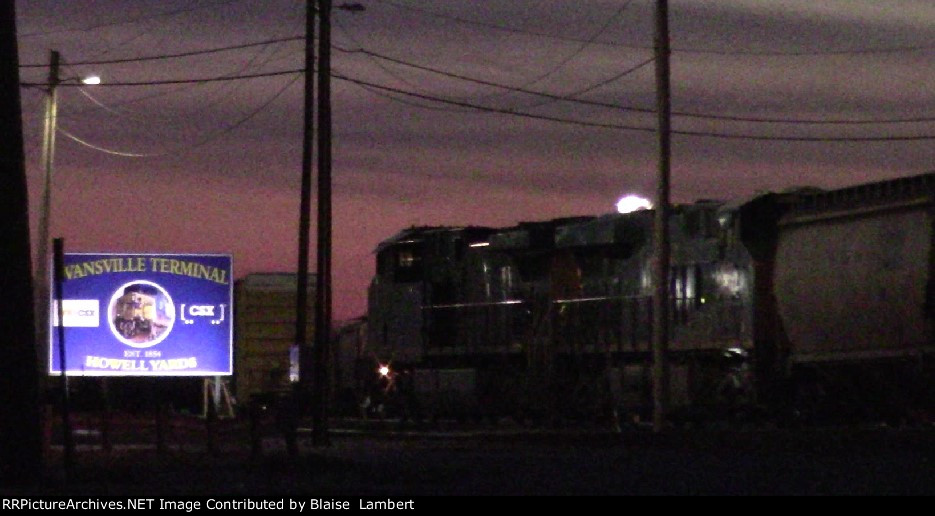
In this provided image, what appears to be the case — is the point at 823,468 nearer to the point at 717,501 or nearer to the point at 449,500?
the point at 717,501

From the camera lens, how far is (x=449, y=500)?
570 inches

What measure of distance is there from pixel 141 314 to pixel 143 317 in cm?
7

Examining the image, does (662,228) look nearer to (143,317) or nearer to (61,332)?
(143,317)

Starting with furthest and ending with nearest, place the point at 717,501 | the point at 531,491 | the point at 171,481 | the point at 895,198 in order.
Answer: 1. the point at 895,198
2. the point at 171,481
3. the point at 531,491
4. the point at 717,501

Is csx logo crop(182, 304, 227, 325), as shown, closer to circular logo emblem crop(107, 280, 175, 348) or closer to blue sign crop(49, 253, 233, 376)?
blue sign crop(49, 253, 233, 376)

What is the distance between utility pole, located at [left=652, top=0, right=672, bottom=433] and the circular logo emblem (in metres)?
9.12

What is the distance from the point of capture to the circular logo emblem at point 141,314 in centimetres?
2566

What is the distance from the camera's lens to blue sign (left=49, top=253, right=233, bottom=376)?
25.7 metres

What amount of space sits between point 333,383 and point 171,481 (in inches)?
1051

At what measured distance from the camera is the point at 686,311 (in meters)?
30.9

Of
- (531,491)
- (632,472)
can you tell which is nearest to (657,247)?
(632,472)

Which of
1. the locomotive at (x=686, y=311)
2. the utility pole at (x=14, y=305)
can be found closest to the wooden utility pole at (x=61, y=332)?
the utility pole at (x=14, y=305)

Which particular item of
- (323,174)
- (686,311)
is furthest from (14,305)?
(686,311)

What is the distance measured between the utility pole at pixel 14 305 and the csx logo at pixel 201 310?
9235mm
